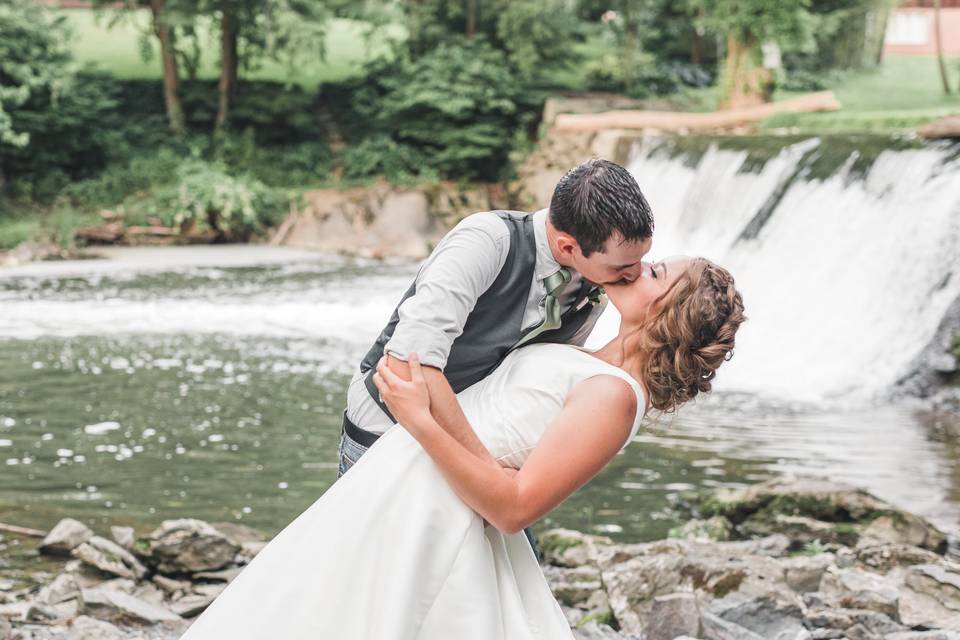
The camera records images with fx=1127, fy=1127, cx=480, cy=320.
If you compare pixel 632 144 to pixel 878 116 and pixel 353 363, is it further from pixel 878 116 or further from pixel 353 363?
pixel 353 363

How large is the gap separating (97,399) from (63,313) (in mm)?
4890

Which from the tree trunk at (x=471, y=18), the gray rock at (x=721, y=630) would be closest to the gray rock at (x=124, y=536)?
the gray rock at (x=721, y=630)

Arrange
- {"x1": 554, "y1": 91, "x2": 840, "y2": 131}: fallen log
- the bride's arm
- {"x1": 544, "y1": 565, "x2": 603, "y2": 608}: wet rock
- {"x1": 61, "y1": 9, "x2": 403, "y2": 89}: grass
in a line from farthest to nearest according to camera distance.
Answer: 1. {"x1": 61, "y1": 9, "x2": 403, "y2": 89}: grass
2. {"x1": 554, "y1": 91, "x2": 840, "y2": 131}: fallen log
3. {"x1": 544, "y1": 565, "x2": 603, "y2": 608}: wet rock
4. the bride's arm

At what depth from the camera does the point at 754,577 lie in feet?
15.3

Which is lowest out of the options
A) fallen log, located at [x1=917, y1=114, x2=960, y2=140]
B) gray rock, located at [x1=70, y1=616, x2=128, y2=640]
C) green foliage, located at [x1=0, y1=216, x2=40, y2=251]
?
green foliage, located at [x1=0, y1=216, x2=40, y2=251]

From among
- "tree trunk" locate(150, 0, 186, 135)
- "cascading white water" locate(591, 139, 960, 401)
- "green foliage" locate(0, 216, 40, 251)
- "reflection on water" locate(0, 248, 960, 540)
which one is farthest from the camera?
"tree trunk" locate(150, 0, 186, 135)

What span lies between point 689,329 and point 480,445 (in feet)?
1.57

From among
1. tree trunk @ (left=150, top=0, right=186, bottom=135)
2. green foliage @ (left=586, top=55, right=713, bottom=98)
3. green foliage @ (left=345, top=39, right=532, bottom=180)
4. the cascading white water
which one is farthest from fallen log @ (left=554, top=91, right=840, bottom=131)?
tree trunk @ (left=150, top=0, right=186, bottom=135)

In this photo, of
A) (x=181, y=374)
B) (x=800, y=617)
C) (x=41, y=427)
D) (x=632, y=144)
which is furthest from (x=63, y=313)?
(x=800, y=617)

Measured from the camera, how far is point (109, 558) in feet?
17.7

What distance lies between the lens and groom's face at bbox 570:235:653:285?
2273mm

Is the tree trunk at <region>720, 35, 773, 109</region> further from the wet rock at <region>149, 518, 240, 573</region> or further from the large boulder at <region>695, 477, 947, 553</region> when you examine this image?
the wet rock at <region>149, 518, 240, 573</region>

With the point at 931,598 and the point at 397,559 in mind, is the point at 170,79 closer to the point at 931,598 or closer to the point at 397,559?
the point at 931,598

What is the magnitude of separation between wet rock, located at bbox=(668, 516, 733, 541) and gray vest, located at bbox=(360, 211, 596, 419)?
3.91 metres
